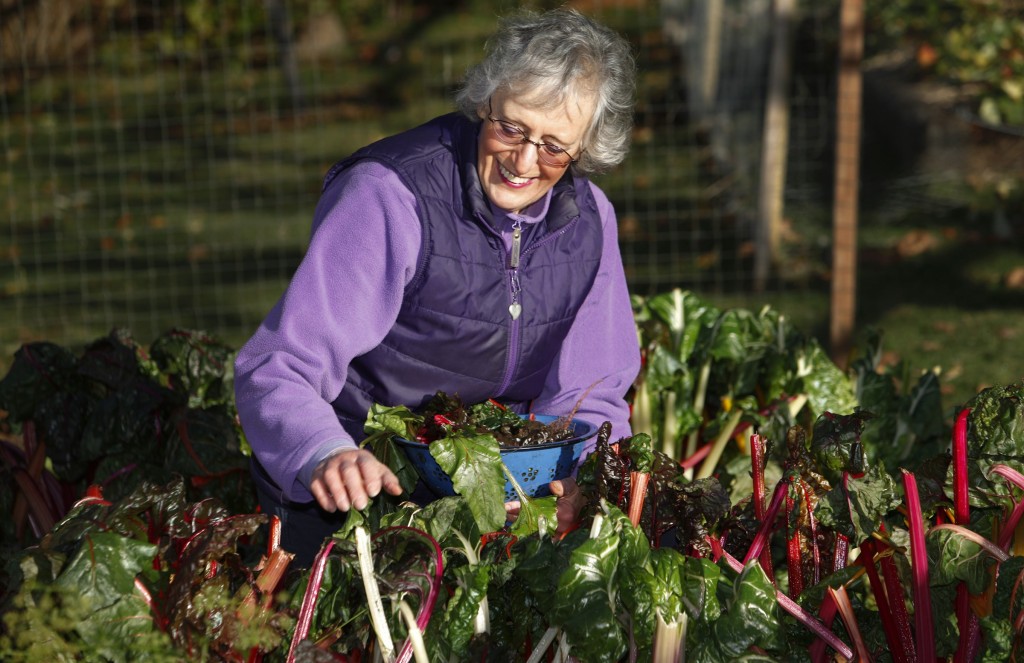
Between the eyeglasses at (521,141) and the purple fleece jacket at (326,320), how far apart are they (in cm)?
17

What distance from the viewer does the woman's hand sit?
1938 millimetres

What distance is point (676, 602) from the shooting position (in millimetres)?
1947

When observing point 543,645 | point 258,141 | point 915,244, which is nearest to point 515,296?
point 543,645

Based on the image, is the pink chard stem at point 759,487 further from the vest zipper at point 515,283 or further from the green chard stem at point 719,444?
the green chard stem at point 719,444

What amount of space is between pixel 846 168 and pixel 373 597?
139 inches

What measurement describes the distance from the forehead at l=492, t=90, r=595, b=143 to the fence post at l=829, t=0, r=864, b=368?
9.09ft

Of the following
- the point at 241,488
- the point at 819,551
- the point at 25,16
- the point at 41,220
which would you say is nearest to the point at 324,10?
the point at 25,16

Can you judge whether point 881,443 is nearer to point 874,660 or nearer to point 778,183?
point 874,660

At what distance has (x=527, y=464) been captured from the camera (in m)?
2.25

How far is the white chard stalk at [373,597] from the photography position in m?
1.92

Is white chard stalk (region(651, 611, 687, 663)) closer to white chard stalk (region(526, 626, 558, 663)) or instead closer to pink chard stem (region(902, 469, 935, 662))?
white chard stalk (region(526, 626, 558, 663))

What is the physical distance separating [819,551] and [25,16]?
1312 cm

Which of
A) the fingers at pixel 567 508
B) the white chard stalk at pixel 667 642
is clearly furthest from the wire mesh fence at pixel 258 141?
the white chard stalk at pixel 667 642

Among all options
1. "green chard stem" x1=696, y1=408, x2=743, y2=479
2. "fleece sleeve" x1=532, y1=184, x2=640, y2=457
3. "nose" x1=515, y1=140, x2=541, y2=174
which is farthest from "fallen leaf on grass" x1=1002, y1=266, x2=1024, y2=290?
"nose" x1=515, y1=140, x2=541, y2=174
